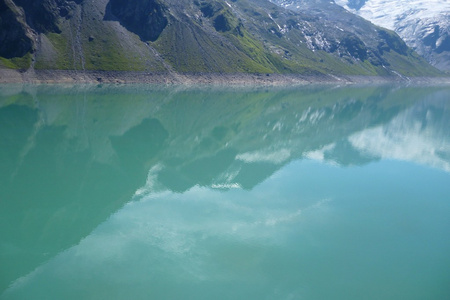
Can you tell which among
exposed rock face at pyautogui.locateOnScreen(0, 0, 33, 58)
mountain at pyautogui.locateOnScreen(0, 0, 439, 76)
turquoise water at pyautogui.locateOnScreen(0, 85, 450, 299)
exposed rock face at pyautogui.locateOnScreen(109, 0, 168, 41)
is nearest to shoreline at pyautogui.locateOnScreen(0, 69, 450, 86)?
mountain at pyautogui.locateOnScreen(0, 0, 439, 76)

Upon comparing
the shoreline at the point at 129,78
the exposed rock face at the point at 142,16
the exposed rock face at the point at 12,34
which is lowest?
the shoreline at the point at 129,78

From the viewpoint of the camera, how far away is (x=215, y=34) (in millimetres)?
190750

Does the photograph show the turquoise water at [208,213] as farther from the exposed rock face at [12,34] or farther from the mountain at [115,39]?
the mountain at [115,39]

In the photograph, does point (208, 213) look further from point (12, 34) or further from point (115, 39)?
point (115, 39)

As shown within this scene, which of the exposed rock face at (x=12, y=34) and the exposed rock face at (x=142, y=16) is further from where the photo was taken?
the exposed rock face at (x=142, y=16)

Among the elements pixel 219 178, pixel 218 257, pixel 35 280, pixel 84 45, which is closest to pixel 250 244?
pixel 218 257

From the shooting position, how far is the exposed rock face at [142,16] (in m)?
166

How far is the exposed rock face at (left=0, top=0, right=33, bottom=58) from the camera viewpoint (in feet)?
385

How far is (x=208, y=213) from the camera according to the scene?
30.1m

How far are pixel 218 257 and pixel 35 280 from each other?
10.5 m

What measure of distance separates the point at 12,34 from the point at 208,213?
124 metres

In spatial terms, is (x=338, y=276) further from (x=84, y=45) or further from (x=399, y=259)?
(x=84, y=45)

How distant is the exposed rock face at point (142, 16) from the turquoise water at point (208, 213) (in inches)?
4379

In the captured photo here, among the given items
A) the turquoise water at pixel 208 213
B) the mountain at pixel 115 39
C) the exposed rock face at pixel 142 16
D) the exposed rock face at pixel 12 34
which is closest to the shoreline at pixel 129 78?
the mountain at pixel 115 39
